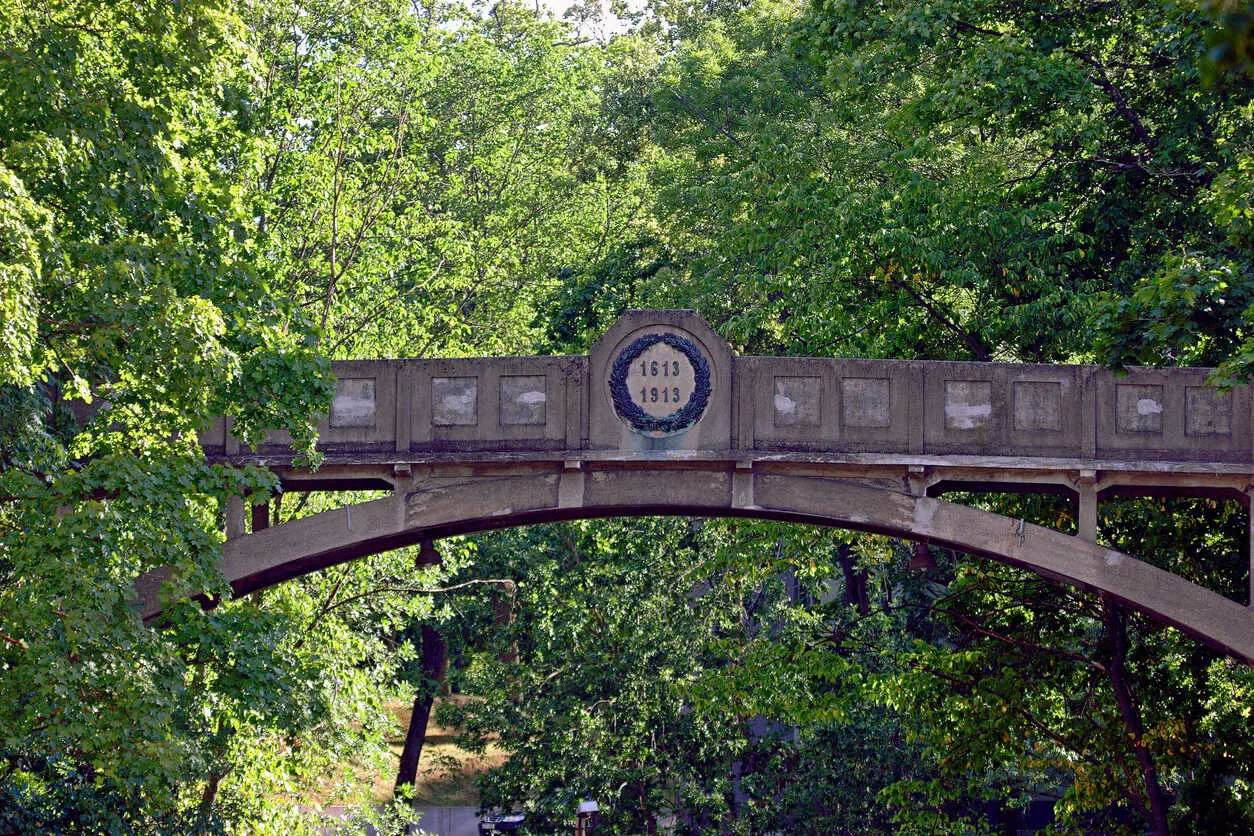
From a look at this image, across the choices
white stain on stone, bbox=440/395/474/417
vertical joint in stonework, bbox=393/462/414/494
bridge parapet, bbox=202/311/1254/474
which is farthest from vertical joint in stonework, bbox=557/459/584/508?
vertical joint in stonework, bbox=393/462/414/494

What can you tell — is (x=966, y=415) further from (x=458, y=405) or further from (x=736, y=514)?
(x=458, y=405)

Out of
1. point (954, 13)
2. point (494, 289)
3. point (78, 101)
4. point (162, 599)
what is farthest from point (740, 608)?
point (78, 101)

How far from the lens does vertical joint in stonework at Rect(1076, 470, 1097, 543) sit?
1545cm

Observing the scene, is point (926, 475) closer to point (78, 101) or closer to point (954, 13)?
point (954, 13)

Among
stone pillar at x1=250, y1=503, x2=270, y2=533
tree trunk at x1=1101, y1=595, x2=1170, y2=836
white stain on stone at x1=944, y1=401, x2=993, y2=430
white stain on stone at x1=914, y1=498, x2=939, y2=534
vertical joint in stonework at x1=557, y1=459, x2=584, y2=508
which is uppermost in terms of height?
white stain on stone at x1=944, y1=401, x2=993, y2=430

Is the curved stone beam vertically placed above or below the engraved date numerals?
below

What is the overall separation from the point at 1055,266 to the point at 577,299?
504 inches

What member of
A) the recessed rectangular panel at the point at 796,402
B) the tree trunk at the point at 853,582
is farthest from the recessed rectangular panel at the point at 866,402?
the tree trunk at the point at 853,582

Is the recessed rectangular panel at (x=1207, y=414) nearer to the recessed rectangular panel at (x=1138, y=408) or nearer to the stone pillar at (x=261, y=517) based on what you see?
the recessed rectangular panel at (x=1138, y=408)

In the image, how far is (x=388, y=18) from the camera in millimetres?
22297

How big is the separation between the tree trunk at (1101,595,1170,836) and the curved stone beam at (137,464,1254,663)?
226 centimetres

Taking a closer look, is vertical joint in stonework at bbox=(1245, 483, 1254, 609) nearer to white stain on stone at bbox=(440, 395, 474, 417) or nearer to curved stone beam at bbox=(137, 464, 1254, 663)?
curved stone beam at bbox=(137, 464, 1254, 663)

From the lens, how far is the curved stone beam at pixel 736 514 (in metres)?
15.3

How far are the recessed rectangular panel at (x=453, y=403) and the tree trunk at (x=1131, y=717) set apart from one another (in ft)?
23.9
